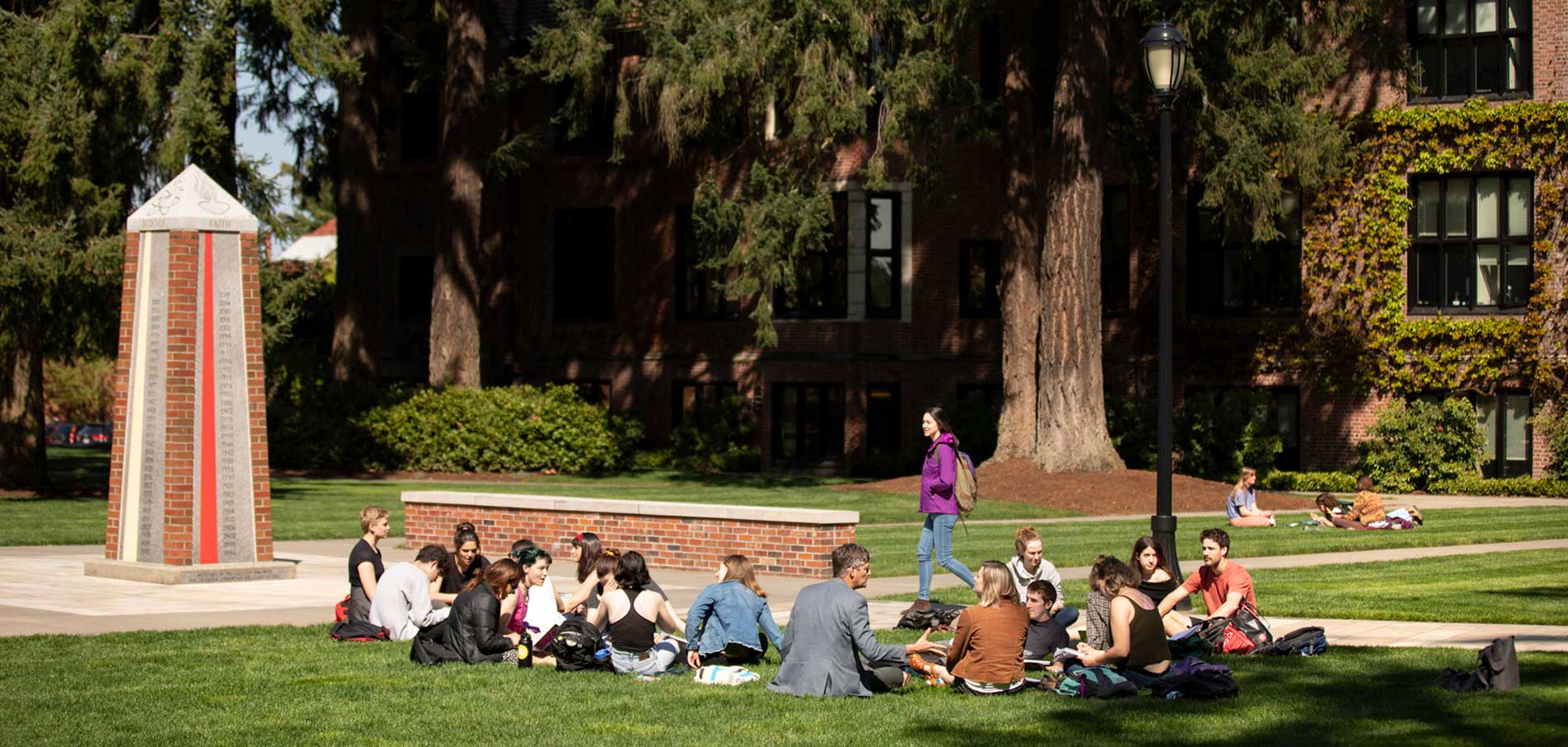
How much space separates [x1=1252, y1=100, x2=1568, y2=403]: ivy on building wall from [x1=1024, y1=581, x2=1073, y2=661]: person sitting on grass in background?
24.1 meters

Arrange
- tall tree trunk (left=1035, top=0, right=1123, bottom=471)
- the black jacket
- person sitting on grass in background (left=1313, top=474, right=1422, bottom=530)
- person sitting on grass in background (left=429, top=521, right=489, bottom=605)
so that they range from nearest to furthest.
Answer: the black jacket, person sitting on grass in background (left=429, top=521, right=489, bottom=605), person sitting on grass in background (left=1313, top=474, right=1422, bottom=530), tall tree trunk (left=1035, top=0, right=1123, bottom=471)

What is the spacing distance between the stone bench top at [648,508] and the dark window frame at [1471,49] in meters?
19.7

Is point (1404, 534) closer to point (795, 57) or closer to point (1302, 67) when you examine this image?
point (1302, 67)

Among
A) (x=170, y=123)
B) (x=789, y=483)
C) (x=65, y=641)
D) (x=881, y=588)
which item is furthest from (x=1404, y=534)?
(x=170, y=123)

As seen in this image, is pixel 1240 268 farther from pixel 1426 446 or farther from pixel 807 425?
pixel 807 425

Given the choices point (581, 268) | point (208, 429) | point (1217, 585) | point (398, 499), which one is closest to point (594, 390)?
point (581, 268)

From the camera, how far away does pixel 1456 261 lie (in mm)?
34562

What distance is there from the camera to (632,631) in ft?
41.9

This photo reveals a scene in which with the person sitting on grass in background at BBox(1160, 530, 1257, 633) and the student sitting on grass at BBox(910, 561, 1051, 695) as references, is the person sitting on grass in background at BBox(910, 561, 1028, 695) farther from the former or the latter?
the person sitting on grass in background at BBox(1160, 530, 1257, 633)

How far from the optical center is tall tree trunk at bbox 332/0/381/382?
4203 cm

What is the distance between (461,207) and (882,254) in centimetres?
953

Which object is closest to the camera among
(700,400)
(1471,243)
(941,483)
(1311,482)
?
(941,483)

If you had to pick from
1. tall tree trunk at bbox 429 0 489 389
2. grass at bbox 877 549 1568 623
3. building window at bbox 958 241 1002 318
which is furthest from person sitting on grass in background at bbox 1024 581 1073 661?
tall tree trunk at bbox 429 0 489 389

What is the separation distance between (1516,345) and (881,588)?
2034 centimetres
